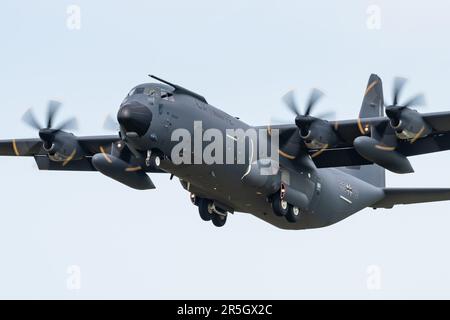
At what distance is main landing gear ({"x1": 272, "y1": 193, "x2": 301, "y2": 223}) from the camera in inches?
1305

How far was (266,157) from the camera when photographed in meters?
33.0

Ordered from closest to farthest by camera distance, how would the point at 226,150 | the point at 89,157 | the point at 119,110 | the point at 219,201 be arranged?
the point at 119,110, the point at 226,150, the point at 219,201, the point at 89,157

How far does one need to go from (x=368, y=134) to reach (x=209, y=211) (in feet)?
22.2

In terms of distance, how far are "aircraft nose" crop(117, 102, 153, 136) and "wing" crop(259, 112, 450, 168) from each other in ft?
20.3

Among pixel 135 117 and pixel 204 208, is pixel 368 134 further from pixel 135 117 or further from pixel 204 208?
pixel 135 117

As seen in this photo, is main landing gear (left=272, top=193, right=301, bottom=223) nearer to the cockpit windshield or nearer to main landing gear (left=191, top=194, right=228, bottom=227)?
main landing gear (left=191, top=194, right=228, bottom=227)

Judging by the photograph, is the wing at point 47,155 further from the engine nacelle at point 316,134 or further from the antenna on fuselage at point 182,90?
the engine nacelle at point 316,134

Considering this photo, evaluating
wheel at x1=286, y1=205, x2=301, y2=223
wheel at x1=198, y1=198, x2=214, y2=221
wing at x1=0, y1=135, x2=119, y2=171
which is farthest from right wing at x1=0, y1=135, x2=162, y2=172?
wheel at x1=286, y1=205, x2=301, y2=223

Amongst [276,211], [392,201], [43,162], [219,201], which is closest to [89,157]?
[43,162]

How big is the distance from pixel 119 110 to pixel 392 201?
547 inches

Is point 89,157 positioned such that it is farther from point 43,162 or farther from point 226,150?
point 226,150

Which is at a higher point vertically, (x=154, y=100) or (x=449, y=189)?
(x=154, y=100)

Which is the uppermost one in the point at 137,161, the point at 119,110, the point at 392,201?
the point at 119,110

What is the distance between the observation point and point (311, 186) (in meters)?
34.7
